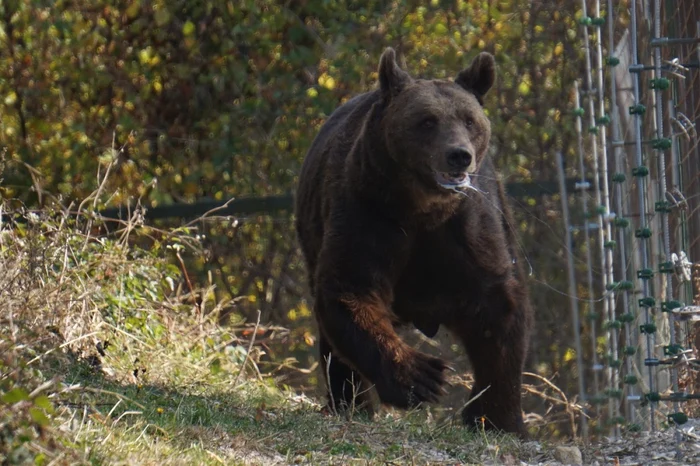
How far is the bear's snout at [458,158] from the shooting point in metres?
5.31

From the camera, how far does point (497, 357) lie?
18.7ft

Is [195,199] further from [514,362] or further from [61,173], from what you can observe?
[514,362]

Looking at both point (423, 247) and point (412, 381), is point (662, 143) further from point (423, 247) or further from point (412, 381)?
point (412, 381)

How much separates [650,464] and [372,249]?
163 cm

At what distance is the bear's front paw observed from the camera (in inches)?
205

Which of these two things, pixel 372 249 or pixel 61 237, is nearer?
pixel 372 249

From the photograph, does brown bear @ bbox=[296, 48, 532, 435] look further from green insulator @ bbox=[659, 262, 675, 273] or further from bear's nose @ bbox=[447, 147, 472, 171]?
green insulator @ bbox=[659, 262, 675, 273]

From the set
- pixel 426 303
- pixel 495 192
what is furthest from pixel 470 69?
pixel 426 303

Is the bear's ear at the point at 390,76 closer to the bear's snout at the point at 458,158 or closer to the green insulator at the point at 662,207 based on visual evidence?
the bear's snout at the point at 458,158

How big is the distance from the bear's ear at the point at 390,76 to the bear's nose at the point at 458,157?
2.04 feet

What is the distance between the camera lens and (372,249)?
5.58 meters

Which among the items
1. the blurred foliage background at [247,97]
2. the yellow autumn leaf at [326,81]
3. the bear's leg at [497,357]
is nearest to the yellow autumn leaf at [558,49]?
the blurred foliage background at [247,97]

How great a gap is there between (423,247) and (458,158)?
1.89 ft

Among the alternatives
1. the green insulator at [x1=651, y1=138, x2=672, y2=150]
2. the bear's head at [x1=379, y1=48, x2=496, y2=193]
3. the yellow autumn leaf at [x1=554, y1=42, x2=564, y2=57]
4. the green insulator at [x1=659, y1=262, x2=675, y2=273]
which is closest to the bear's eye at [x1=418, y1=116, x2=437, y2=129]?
the bear's head at [x1=379, y1=48, x2=496, y2=193]
